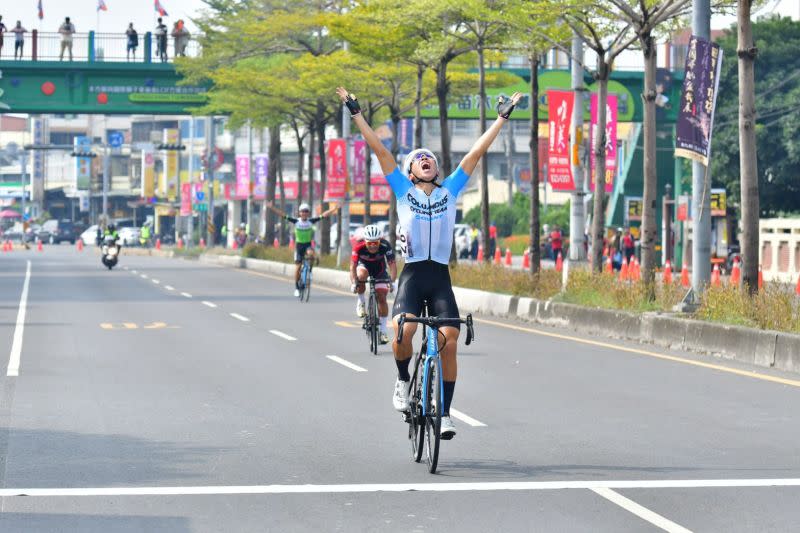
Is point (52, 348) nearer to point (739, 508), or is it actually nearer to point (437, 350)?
point (437, 350)

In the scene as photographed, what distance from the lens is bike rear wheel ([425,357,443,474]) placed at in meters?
10.0

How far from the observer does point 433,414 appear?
10.2m

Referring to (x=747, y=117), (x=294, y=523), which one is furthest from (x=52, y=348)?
(x=294, y=523)

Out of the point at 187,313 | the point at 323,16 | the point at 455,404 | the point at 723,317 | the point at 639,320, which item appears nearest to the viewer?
the point at 455,404

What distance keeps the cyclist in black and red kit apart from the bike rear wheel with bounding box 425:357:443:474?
10.1m

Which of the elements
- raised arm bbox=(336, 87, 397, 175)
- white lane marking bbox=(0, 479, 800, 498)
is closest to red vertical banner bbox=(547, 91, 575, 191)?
raised arm bbox=(336, 87, 397, 175)

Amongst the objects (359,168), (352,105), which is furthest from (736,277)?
(359,168)

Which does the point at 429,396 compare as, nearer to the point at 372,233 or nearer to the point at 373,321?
the point at 373,321

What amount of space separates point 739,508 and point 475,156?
3274 millimetres

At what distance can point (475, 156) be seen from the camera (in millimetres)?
10938

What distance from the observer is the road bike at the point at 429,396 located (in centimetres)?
1009

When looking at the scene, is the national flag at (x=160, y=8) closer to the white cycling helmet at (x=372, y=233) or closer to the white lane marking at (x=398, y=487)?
the white cycling helmet at (x=372, y=233)

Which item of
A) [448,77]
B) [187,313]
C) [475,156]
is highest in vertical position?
[448,77]

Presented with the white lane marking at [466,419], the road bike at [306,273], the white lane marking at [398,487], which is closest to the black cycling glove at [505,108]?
the white lane marking at [466,419]
